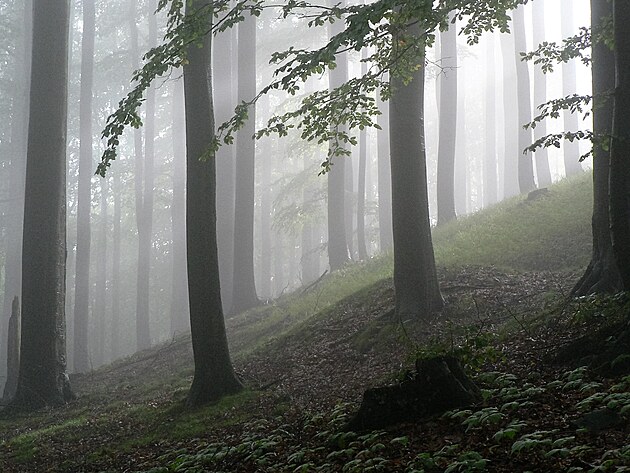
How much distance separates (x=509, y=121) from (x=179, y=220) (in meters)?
18.7

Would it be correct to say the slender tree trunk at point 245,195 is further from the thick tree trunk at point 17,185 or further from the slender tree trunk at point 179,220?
the thick tree trunk at point 17,185

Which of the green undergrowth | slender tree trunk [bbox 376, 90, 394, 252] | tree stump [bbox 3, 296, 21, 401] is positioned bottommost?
tree stump [bbox 3, 296, 21, 401]

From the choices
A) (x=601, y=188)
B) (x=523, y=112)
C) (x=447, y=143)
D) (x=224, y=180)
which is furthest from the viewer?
(x=523, y=112)

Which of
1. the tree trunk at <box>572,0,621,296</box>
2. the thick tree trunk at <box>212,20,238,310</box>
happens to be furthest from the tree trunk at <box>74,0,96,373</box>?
the tree trunk at <box>572,0,621,296</box>

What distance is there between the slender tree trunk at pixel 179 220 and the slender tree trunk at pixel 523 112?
55.6ft

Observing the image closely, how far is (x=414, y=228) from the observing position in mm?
10797

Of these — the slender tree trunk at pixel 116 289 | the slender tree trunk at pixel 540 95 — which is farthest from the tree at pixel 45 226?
the slender tree trunk at pixel 116 289

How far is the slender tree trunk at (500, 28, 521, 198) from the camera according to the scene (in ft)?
106

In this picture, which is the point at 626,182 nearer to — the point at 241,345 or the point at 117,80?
the point at 241,345

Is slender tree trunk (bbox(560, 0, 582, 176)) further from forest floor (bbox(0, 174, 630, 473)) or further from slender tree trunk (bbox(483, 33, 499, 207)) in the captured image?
forest floor (bbox(0, 174, 630, 473))

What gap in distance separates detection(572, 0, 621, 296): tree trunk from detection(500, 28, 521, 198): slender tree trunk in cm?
2422

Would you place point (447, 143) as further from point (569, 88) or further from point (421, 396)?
point (421, 396)

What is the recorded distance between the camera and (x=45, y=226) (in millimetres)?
12836

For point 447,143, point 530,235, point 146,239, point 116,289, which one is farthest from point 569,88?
point 116,289
